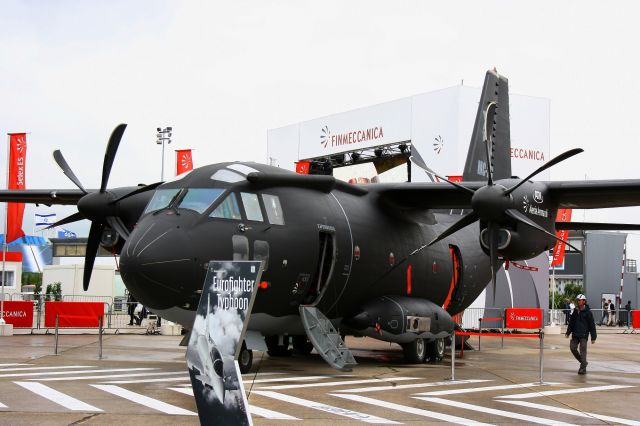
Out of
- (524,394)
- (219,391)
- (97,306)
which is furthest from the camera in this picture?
(97,306)

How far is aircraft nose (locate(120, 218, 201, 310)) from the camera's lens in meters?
12.7

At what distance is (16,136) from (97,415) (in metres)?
19.7

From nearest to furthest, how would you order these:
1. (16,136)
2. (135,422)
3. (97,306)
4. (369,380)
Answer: (135,422)
(369,380)
(97,306)
(16,136)

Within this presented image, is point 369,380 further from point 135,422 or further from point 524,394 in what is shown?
point 135,422

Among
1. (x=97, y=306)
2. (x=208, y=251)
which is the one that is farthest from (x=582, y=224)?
(x=97, y=306)

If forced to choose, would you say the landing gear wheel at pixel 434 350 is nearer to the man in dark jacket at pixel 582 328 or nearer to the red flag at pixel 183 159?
the man in dark jacket at pixel 582 328

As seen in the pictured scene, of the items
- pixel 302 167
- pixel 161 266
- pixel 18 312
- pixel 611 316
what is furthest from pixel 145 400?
pixel 611 316

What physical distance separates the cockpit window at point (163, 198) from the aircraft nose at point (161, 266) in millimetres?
715

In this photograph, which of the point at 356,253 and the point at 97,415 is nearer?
the point at 97,415

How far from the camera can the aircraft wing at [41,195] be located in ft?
67.6

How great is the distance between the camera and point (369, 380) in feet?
45.8

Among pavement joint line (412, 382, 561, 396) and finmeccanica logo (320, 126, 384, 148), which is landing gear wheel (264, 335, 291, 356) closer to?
pavement joint line (412, 382, 561, 396)

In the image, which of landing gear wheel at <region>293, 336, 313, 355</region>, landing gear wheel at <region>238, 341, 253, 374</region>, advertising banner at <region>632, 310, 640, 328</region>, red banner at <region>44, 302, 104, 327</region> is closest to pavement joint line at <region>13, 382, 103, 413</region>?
landing gear wheel at <region>238, 341, 253, 374</region>

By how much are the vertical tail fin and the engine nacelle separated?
572 cm
